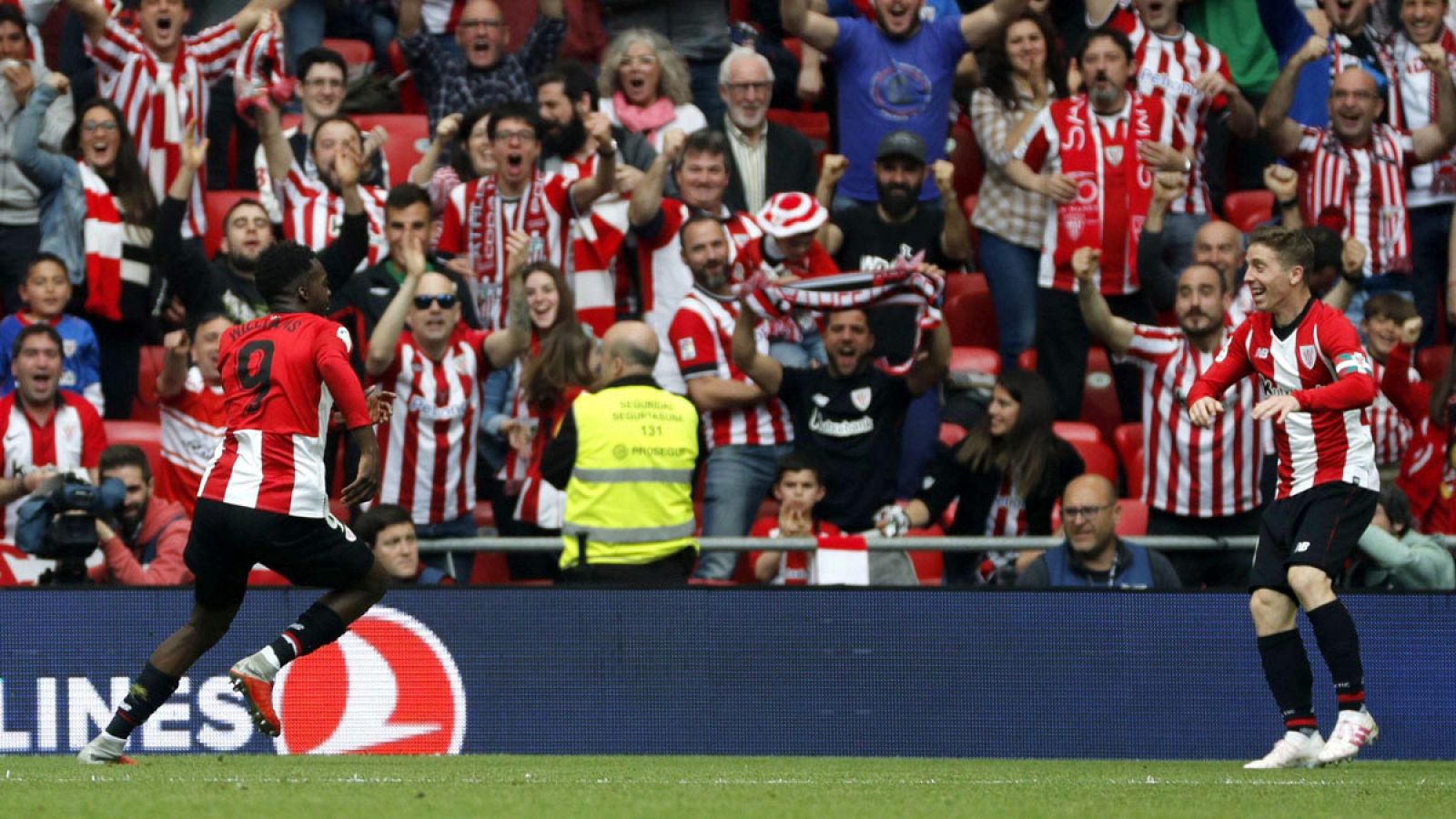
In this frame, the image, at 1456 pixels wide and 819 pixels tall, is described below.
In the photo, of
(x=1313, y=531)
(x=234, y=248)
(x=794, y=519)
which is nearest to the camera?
(x=1313, y=531)

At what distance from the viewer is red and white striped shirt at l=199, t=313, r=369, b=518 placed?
7.47m

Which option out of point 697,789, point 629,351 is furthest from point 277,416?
point 629,351

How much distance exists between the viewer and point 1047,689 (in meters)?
9.59

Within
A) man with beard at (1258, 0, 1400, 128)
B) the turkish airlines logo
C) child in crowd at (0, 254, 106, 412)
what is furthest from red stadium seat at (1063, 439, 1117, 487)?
child in crowd at (0, 254, 106, 412)

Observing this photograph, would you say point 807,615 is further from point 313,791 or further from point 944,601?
point 313,791

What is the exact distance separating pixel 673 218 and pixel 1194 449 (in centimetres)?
302

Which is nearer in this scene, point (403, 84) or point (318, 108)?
point (318, 108)

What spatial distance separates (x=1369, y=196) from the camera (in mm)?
12320

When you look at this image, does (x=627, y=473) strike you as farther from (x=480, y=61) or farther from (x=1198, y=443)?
(x=480, y=61)

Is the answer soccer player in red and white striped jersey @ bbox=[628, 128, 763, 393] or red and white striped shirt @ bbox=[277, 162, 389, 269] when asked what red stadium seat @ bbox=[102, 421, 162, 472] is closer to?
red and white striped shirt @ bbox=[277, 162, 389, 269]

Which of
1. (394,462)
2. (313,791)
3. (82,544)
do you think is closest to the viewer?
(313,791)

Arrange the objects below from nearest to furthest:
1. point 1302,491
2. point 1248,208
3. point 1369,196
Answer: point 1302,491
point 1369,196
point 1248,208

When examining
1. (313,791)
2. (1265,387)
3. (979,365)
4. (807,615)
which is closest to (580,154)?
(979,365)

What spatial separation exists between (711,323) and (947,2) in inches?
125
